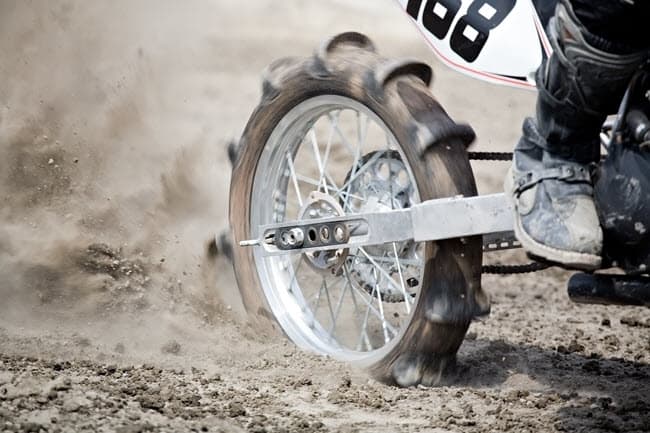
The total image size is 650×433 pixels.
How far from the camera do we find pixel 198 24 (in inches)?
237

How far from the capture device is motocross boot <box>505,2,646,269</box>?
254cm

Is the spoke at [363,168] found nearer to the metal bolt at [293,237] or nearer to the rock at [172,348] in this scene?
the metal bolt at [293,237]

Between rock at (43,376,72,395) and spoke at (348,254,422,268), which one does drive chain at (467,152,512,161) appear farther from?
rock at (43,376,72,395)

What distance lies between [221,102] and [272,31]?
2.14ft

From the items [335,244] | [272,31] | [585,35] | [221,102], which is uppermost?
[272,31]

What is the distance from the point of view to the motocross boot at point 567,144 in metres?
2.54

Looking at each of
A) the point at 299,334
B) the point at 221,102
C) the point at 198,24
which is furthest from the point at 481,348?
the point at 198,24

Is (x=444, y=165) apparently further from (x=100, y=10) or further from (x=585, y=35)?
(x=100, y=10)

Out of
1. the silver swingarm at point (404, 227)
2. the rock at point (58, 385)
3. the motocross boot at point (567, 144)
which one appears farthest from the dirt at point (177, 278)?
the motocross boot at point (567, 144)

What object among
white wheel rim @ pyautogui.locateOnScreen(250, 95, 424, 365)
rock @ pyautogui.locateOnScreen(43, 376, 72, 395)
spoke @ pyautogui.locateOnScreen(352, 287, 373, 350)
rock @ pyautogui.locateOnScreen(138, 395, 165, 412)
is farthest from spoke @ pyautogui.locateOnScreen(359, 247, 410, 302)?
rock @ pyautogui.locateOnScreen(43, 376, 72, 395)

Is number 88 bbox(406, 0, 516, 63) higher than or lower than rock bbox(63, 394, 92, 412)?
higher

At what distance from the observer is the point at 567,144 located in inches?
107

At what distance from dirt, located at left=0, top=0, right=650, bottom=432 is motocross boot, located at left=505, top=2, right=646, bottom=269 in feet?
1.64

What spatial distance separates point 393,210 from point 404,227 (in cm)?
7
